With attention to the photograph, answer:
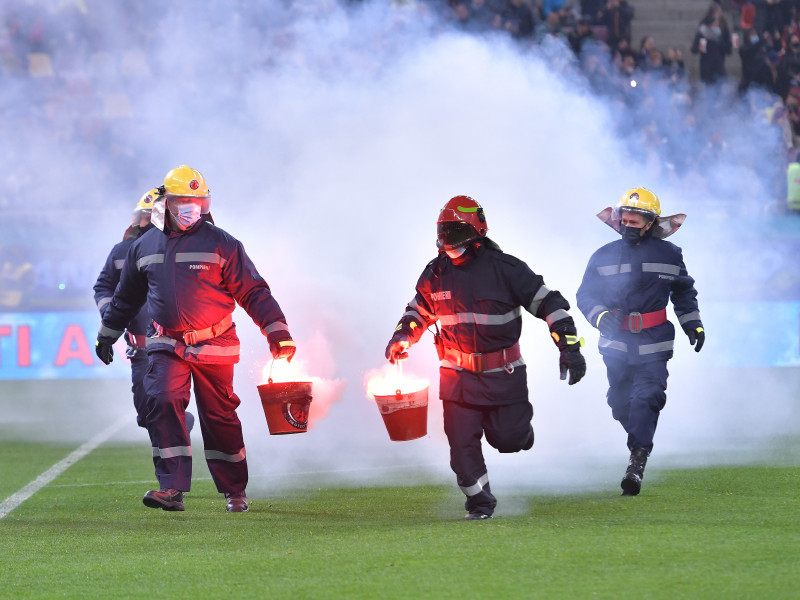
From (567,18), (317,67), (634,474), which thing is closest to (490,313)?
(634,474)

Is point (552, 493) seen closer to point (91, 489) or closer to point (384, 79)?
point (91, 489)

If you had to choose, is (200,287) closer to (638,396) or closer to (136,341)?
(136,341)

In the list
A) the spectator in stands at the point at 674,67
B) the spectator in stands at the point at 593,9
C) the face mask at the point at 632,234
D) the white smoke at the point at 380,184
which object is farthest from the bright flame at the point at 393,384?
the spectator in stands at the point at 593,9

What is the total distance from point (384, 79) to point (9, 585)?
347 inches

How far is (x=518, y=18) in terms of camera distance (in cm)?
1684

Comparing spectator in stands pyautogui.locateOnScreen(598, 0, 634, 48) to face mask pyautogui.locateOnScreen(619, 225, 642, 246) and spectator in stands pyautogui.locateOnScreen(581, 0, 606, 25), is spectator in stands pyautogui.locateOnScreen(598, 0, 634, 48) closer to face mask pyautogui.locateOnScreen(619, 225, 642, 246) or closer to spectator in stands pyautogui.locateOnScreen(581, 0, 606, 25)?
spectator in stands pyautogui.locateOnScreen(581, 0, 606, 25)

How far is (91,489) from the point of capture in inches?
356

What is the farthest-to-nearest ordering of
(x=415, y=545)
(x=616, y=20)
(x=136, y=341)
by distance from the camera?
(x=616, y=20)
(x=136, y=341)
(x=415, y=545)

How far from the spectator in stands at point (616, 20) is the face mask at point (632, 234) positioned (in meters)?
10.1

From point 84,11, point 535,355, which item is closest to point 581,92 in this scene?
point 535,355

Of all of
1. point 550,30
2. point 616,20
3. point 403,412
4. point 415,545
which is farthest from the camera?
point 616,20

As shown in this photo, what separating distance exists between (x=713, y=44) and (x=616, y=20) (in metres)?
1.51

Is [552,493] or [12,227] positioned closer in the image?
[552,493]

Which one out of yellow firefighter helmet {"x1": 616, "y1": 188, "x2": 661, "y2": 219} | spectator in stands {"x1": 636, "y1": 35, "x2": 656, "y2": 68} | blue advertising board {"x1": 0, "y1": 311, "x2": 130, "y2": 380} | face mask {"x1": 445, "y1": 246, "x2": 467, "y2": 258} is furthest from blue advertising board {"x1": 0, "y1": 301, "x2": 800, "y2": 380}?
face mask {"x1": 445, "y1": 246, "x2": 467, "y2": 258}
